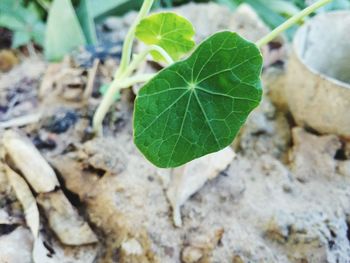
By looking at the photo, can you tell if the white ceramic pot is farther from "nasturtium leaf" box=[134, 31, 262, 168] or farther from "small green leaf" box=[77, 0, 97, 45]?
"small green leaf" box=[77, 0, 97, 45]

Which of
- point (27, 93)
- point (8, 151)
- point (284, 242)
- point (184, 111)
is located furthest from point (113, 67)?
point (284, 242)

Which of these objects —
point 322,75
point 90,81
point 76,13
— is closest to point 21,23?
point 76,13

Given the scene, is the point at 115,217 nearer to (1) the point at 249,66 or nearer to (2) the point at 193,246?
(2) the point at 193,246

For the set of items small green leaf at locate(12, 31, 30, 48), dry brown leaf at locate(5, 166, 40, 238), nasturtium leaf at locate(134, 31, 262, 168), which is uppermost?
nasturtium leaf at locate(134, 31, 262, 168)

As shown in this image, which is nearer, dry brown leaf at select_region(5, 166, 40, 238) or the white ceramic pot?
→ dry brown leaf at select_region(5, 166, 40, 238)

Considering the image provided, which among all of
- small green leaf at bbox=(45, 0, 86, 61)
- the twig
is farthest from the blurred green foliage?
the twig
